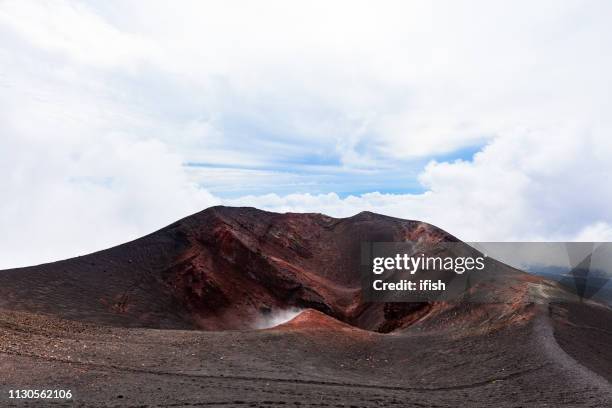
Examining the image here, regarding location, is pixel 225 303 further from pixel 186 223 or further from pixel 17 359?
pixel 17 359

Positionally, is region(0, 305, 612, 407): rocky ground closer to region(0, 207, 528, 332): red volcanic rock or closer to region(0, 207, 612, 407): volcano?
region(0, 207, 612, 407): volcano

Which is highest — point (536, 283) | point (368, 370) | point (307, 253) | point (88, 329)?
point (307, 253)

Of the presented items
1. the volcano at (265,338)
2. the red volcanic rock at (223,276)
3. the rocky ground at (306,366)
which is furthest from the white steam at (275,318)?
the rocky ground at (306,366)

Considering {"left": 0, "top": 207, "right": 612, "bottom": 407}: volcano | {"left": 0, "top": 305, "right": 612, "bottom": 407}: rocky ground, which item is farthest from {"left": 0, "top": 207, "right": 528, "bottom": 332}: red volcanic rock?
{"left": 0, "top": 305, "right": 612, "bottom": 407}: rocky ground

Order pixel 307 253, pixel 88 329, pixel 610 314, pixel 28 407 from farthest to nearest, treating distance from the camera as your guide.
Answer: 1. pixel 307 253
2. pixel 610 314
3. pixel 88 329
4. pixel 28 407

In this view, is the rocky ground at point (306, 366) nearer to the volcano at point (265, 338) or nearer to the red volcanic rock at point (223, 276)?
the volcano at point (265, 338)

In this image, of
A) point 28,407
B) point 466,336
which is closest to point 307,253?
point 466,336
